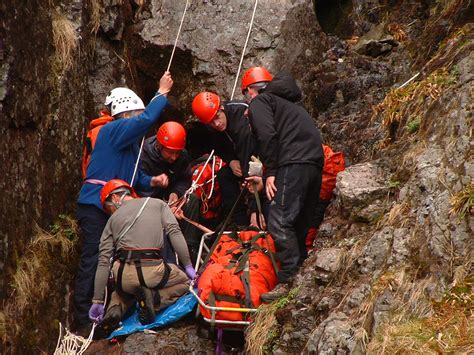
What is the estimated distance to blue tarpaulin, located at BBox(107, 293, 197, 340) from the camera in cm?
817

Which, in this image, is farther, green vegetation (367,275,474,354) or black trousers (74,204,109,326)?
→ black trousers (74,204,109,326)

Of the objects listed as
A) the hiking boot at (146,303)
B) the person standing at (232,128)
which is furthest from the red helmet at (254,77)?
the hiking boot at (146,303)

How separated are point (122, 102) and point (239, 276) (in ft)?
9.27

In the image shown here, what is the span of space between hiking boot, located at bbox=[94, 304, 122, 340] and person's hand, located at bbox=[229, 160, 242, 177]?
2179 millimetres

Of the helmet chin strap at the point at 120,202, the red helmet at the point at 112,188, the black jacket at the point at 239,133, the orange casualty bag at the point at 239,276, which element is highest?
the black jacket at the point at 239,133

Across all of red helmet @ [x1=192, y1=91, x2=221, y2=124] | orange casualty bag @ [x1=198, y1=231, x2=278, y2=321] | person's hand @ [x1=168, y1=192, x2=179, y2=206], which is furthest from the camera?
person's hand @ [x1=168, y1=192, x2=179, y2=206]

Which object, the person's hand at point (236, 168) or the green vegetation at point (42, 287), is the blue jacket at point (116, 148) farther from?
the person's hand at point (236, 168)

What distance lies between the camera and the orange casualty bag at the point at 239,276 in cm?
757

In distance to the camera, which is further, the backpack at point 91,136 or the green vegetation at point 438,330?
the backpack at point 91,136

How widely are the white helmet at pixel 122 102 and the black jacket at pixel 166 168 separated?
602mm

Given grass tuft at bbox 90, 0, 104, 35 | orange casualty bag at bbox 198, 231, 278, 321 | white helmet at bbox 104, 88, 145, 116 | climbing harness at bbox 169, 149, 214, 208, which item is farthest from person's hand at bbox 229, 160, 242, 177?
grass tuft at bbox 90, 0, 104, 35

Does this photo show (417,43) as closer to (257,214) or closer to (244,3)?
(244,3)

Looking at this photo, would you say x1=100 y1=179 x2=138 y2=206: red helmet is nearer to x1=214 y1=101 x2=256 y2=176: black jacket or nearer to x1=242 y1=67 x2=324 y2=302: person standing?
x1=214 y1=101 x2=256 y2=176: black jacket

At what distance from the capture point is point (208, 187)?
9477mm
